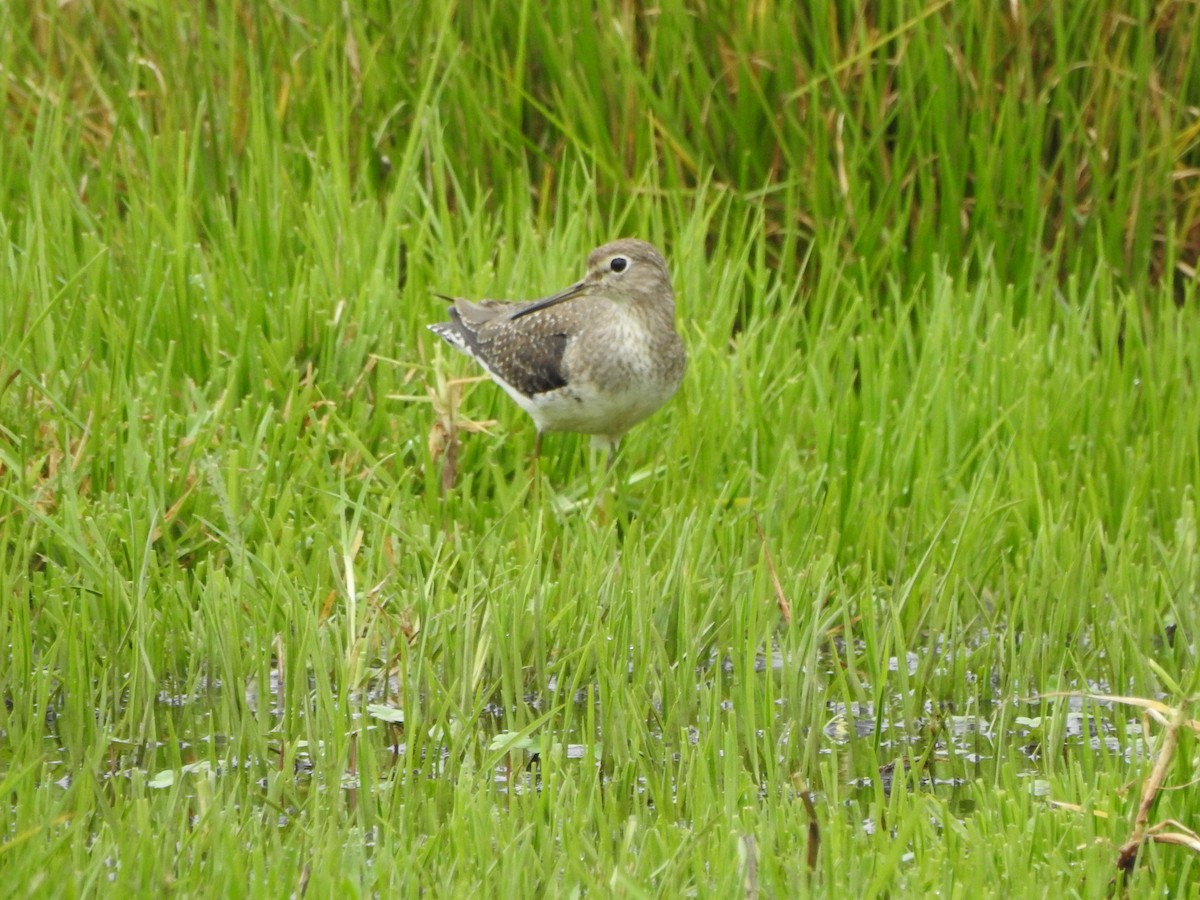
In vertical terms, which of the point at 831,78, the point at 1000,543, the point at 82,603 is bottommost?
the point at 1000,543

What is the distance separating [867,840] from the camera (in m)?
3.54

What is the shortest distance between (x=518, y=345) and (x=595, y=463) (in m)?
0.45

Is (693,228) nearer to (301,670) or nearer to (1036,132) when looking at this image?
(1036,132)

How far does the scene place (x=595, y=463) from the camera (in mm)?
5621

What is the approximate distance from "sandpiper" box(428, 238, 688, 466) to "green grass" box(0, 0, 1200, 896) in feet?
0.67

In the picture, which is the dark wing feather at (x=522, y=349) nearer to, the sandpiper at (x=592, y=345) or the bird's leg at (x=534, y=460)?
the sandpiper at (x=592, y=345)

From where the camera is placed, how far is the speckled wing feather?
215 inches

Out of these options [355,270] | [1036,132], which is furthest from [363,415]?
[1036,132]

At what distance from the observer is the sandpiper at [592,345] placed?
209 inches

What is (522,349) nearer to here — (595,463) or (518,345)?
(518,345)

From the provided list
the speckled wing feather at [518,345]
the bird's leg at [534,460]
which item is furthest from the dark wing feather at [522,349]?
the bird's leg at [534,460]

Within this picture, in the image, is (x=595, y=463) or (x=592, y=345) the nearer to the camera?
(x=592, y=345)

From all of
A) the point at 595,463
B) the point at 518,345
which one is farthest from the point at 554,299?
the point at 595,463

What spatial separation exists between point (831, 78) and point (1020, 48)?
30.7 inches
